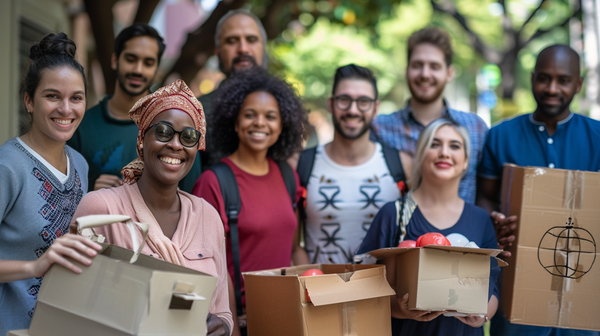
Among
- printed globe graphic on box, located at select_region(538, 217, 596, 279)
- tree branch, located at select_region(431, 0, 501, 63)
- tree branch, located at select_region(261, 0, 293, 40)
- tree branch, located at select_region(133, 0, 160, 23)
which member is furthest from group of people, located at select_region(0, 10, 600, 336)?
tree branch, located at select_region(431, 0, 501, 63)

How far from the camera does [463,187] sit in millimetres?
4227

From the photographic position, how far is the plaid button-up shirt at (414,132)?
423 cm

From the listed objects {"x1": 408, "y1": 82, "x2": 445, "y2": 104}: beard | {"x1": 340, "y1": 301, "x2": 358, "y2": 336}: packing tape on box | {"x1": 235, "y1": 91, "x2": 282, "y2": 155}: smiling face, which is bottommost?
{"x1": 340, "y1": 301, "x2": 358, "y2": 336}: packing tape on box

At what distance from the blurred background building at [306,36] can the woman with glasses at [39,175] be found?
0.66 ft

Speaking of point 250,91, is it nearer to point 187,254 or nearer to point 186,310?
point 187,254

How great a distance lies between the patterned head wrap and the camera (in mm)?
2711

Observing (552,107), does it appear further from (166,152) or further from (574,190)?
(166,152)

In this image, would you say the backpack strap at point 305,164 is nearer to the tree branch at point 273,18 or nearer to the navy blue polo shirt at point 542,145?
the navy blue polo shirt at point 542,145

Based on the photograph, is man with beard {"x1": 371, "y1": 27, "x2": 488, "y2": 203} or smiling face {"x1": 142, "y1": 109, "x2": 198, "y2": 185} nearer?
smiling face {"x1": 142, "y1": 109, "x2": 198, "y2": 185}

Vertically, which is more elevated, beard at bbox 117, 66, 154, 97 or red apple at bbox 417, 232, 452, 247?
beard at bbox 117, 66, 154, 97

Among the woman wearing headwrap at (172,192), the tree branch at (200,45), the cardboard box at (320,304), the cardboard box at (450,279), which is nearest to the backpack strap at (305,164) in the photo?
the cardboard box at (320,304)

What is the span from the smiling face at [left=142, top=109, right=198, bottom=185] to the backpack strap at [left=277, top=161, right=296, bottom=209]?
48.7 inches

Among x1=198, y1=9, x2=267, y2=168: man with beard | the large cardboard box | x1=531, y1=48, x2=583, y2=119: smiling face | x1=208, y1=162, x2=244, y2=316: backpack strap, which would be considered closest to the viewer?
the large cardboard box

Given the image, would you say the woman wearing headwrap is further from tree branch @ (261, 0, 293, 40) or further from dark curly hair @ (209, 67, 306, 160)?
tree branch @ (261, 0, 293, 40)
